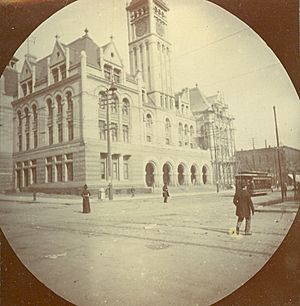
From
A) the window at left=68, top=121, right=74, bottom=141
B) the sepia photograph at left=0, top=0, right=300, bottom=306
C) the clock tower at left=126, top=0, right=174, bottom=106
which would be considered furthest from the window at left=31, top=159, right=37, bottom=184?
the clock tower at left=126, top=0, right=174, bottom=106

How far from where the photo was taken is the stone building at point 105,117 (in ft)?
7.41

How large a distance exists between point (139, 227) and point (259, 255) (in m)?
0.79

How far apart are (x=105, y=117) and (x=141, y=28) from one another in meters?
0.75

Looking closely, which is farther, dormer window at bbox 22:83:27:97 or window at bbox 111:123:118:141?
dormer window at bbox 22:83:27:97

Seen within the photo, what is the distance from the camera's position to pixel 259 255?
202 cm

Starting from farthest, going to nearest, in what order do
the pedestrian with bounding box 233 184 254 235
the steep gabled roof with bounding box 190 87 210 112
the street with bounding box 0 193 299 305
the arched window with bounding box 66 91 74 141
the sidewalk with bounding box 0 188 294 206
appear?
the steep gabled roof with bounding box 190 87 210 112, the arched window with bounding box 66 91 74 141, the sidewalk with bounding box 0 188 294 206, the pedestrian with bounding box 233 184 254 235, the street with bounding box 0 193 299 305

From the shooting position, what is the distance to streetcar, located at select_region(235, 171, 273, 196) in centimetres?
220

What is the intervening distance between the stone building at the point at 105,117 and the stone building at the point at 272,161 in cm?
27

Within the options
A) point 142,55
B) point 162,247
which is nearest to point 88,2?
point 142,55

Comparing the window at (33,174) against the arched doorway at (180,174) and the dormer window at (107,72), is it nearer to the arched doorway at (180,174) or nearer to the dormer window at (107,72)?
the dormer window at (107,72)

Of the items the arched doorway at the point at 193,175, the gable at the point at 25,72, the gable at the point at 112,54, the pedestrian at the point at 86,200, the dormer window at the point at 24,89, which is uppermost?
the gable at the point at 112,54

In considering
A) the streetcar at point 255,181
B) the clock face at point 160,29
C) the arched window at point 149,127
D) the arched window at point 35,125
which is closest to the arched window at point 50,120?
the arched window at point 35,125

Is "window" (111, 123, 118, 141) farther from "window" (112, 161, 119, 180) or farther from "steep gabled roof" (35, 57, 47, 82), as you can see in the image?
"steep gabled roof" (35, 57, 47, 82)

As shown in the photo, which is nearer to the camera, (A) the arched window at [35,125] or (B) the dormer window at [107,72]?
(B) the dormer window at [107,72]
